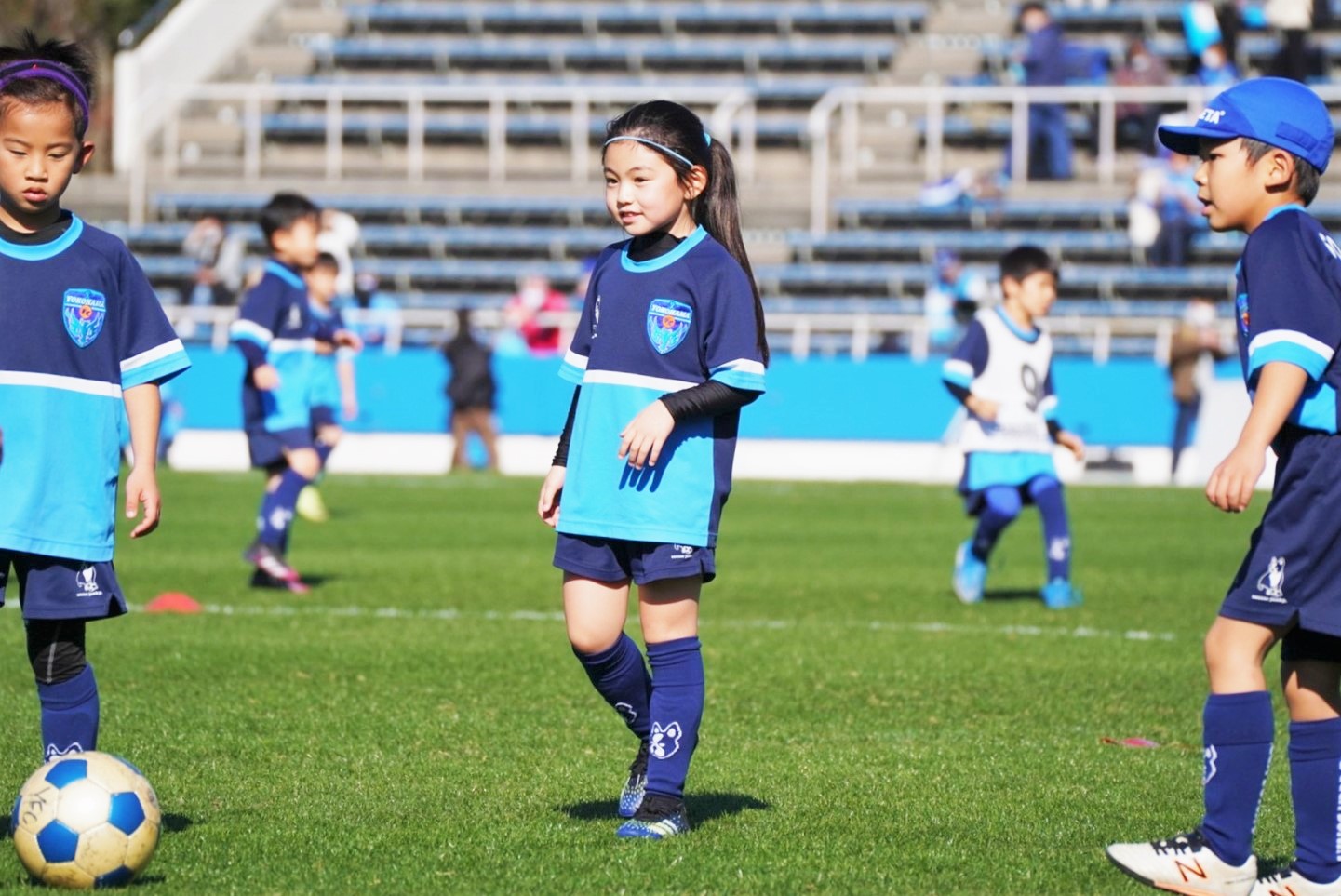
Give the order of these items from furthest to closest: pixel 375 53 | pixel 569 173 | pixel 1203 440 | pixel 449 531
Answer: pixel 375 53, pixel 569 173, pixel 1203 440, pixel 449 531

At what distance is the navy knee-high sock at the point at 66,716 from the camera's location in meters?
5.05

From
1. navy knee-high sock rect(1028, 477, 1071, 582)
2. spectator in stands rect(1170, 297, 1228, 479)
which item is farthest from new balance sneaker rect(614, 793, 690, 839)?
spectator in stands rect(1170, 297, 1228, 479)

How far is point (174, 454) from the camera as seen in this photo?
24.7 m

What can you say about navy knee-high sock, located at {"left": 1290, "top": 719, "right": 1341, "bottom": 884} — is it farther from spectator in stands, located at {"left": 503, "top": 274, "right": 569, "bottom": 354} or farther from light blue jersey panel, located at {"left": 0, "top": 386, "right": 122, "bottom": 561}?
spectator in stands, located at {"left": 503, "top": 274, "right": 569, "bottom": 354}

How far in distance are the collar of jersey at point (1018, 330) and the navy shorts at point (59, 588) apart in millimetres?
7075

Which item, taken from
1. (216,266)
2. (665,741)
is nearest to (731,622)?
(665,741)

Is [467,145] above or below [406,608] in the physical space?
above

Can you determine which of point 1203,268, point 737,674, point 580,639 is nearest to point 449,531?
point 737,674

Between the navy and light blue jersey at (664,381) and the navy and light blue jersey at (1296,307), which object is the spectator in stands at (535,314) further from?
the navy and light blue jersey at (1296,307)

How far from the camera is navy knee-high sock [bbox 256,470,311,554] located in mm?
11281

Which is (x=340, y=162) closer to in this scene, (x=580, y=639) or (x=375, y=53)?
(x=375, y=53)

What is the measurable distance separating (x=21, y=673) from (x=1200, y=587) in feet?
23.4

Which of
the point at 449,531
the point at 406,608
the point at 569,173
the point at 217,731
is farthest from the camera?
the point at 569,173

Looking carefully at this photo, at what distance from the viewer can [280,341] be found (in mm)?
11555
